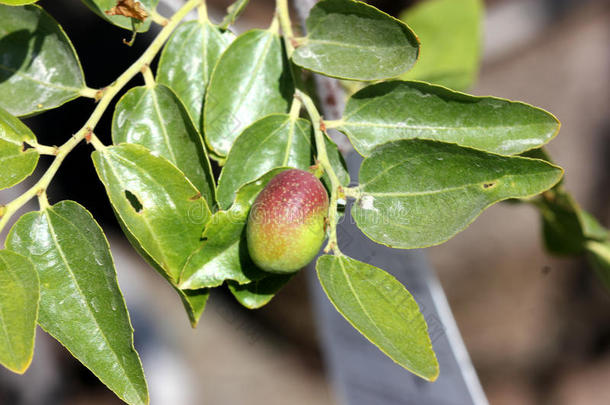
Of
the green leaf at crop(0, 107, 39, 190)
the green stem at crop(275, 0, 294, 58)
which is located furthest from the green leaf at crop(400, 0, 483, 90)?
the green leaf at crop(0, 107, 39, 190)

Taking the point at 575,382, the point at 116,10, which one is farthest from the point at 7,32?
the point at 575,382

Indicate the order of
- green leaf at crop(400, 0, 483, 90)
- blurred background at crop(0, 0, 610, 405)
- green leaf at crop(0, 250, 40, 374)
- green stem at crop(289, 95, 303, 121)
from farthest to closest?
blurred background at crop(0, 0, 610, 405) < green leaf at crop(400, 0, 483, 90) < green stem at crop(289, 95, 303, 121) < green leaf at crop(0, 250, 40, 374)

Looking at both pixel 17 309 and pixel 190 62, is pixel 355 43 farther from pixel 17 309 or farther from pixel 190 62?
pixel 17 309

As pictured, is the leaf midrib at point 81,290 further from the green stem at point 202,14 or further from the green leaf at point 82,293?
the green stem at point 202,14

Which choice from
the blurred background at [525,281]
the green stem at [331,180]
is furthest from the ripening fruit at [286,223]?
the blurred background at [525,281]

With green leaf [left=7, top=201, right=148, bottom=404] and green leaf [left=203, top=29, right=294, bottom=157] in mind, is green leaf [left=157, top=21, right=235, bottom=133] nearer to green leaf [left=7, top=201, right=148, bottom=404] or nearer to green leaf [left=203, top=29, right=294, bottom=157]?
green leaf [left=203, top=29, right=294, bottom=157]

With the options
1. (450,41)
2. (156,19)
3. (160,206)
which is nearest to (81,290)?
(160,206)
